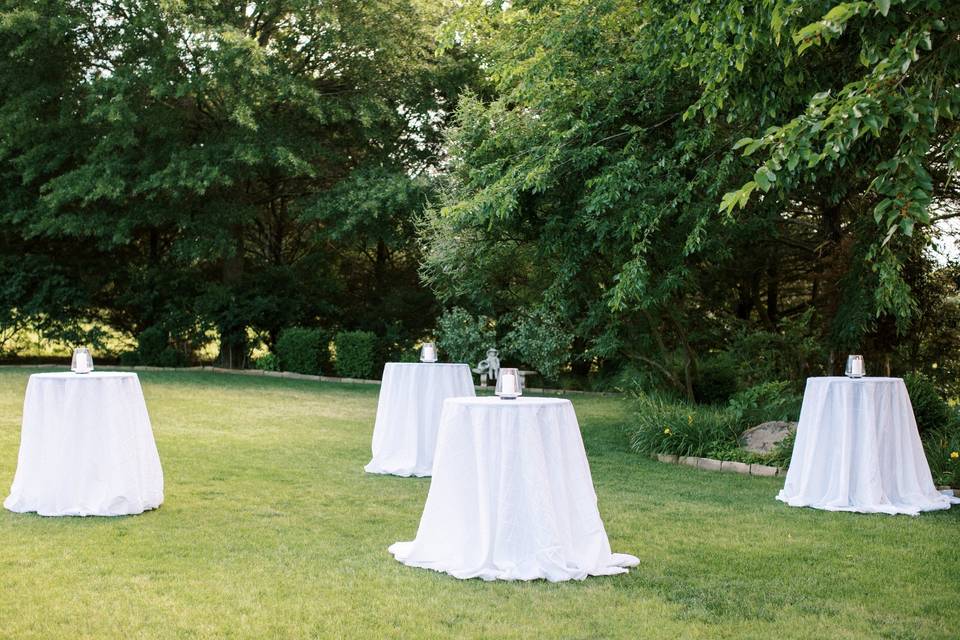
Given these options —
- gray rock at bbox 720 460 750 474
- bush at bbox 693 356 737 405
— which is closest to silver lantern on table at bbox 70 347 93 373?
gray rock at bbox 720 460 750 474

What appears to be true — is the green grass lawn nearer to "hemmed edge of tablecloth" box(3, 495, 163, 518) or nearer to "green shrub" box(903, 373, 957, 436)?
"hemmed edge of tablecloth" box(3, 495, 163, 518)

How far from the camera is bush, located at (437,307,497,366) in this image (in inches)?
692

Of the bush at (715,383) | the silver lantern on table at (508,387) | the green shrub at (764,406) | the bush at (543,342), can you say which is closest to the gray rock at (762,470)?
the green shrub at (764,406)

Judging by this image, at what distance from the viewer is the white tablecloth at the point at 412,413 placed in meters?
8.70

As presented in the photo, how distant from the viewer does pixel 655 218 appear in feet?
29.5

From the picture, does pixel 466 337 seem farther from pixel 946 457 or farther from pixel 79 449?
pixel 79 449

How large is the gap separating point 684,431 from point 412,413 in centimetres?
293

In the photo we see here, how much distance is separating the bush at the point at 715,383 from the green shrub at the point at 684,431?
3.98 metres

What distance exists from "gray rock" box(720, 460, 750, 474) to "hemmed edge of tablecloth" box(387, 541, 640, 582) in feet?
13.0

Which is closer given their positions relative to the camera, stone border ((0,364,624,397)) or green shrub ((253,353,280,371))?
stone border ((0,364,624,397))

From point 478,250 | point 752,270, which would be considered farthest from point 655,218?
point 752,270

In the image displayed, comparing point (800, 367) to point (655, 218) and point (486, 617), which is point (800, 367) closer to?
point (655, 218)

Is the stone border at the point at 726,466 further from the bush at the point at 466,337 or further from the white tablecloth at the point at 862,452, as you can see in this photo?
the bush at the point at 466,337

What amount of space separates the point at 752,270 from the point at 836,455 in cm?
1110
